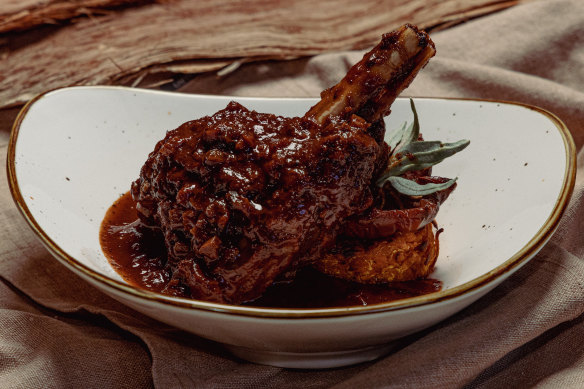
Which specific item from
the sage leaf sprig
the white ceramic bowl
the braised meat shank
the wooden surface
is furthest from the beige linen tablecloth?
the wooden surface

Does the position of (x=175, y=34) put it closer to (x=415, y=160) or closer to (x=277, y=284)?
(x=415, y=160)

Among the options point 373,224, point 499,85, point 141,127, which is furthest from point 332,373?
point 499,85

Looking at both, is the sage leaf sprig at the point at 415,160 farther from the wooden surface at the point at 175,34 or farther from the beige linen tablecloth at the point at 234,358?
the wooden surface at the point at 175,34

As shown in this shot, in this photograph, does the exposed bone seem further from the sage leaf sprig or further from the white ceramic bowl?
the white ceramic bowl

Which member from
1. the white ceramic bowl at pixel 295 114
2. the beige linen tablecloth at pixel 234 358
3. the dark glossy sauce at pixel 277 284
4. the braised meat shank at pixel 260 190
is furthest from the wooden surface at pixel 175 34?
the braised meat shank at pixel 260 190

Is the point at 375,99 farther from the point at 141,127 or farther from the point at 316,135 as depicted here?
the point at 141,127

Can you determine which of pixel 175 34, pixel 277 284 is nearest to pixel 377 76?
pixel 277 284
